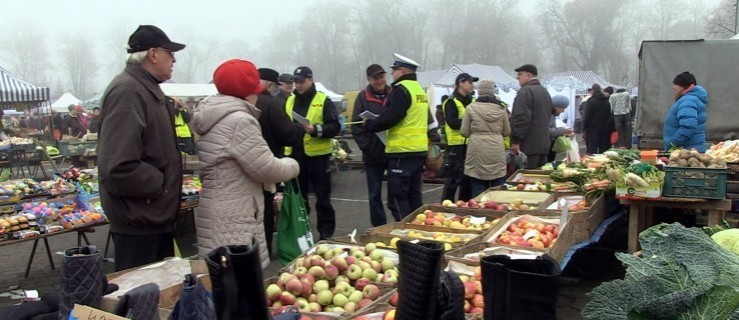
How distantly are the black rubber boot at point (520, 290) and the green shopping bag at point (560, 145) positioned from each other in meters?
8.22

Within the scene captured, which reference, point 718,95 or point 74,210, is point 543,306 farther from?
point 718,95

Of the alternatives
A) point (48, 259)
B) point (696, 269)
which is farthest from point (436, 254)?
point (48, 259)

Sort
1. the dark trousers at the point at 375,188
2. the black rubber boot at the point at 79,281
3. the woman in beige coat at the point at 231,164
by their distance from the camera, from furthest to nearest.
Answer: the dark trousers at the point at 375,188, the woman in beige coat at the point at 231,164, the black rubber boot at the point at 79,281

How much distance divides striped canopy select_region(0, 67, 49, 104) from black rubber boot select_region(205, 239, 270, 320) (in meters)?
13.0

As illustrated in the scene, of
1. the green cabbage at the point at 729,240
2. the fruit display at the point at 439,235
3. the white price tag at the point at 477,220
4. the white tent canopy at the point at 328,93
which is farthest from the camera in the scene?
the white tent canopy at the point at 328,93

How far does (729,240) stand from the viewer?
2.80 m

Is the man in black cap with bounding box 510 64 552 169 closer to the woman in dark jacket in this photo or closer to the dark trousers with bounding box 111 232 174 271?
the dark trousers with bounding box 111 232 174 271

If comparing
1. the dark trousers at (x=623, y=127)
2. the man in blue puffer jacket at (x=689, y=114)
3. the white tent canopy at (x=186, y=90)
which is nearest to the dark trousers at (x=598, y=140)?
the dark trousers at (x=623, y=127)

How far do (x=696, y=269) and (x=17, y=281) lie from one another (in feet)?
18.0

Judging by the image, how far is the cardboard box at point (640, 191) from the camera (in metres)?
4.77

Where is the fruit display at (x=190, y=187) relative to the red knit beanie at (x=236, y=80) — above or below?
below

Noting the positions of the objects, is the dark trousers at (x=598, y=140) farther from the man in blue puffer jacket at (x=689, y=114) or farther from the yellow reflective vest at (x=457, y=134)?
the yellow reflective vest at (x=457, y=134)

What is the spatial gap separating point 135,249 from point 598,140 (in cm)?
1223

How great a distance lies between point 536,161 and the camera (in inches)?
318
